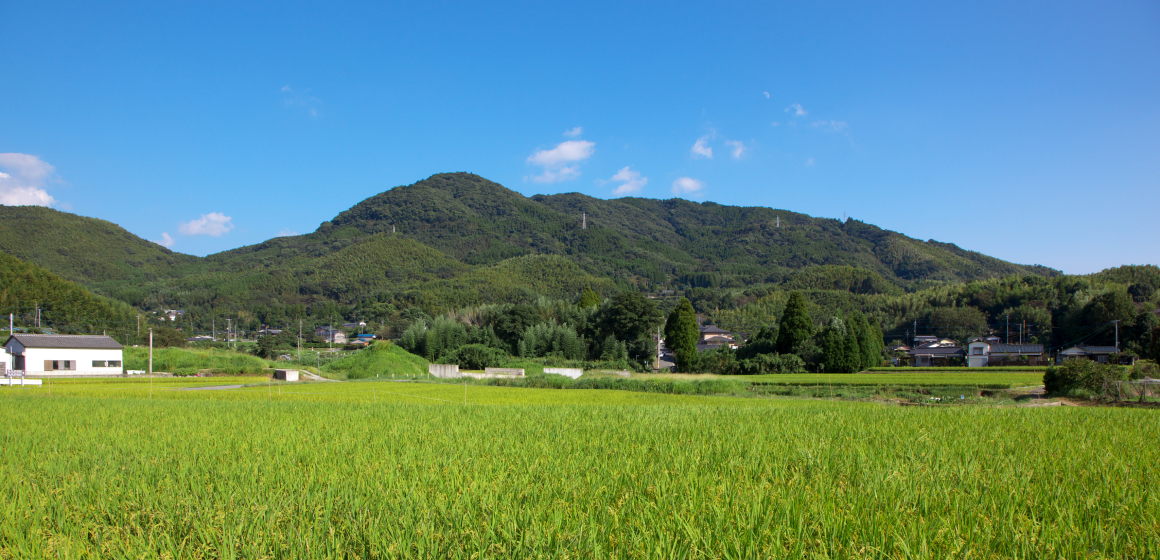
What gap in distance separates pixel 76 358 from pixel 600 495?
4735cm

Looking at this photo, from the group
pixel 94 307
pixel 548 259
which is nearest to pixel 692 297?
pixel 548 259

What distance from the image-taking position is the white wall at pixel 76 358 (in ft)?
116

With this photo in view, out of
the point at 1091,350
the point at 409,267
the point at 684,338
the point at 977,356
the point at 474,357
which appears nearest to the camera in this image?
the point at 684,338

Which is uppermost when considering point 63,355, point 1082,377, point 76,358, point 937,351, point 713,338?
point 1082,377

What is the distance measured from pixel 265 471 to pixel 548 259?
398ft

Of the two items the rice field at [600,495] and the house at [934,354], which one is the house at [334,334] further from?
the rice field at [600,495]

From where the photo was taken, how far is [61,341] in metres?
37.2

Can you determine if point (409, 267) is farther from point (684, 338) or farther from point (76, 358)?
point (684, 338)

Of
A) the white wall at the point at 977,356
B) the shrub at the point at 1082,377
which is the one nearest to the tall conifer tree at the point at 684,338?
the shrub at the point at 1082,377

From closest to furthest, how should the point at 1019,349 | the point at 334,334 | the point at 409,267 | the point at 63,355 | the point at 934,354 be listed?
1. the point at 63,355
2. the point at 1019,349
3. the point at 934,354
4. the point at 334,334
5. the point at 409,267

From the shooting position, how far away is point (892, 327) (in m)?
77.1

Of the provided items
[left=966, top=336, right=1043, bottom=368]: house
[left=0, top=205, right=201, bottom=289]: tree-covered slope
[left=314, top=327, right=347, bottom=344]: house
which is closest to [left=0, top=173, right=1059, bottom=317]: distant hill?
[left=0, top=205, right=201, bottom=289]: tree-covered slope

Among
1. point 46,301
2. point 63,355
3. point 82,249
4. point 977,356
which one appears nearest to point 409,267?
point 46,301

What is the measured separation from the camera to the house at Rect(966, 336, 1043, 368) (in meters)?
51.8
